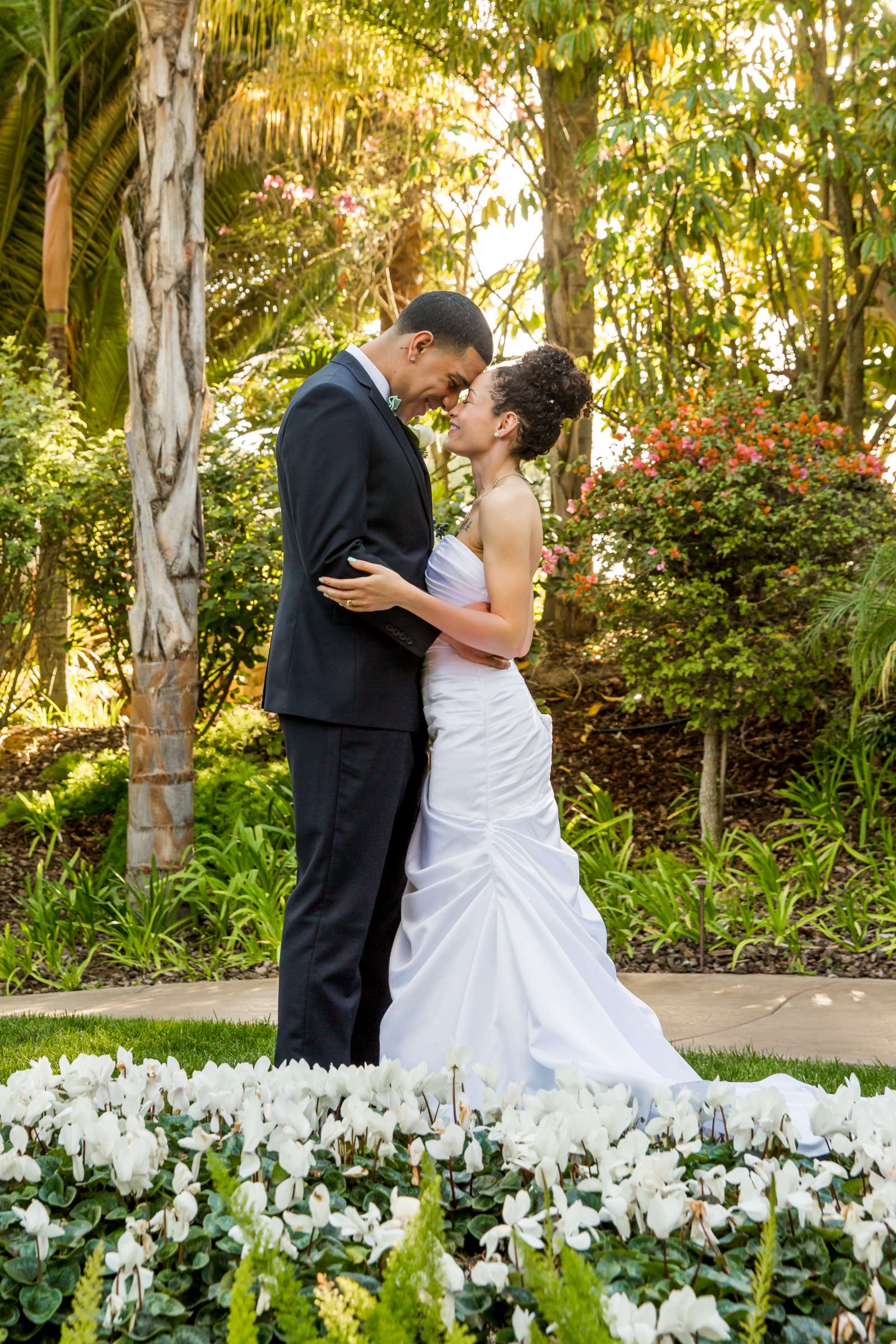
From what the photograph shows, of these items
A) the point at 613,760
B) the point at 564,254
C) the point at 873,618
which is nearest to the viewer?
the point at 873,618

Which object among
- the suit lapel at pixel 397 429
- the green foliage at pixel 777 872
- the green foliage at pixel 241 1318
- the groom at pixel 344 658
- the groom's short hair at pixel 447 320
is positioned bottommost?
the green foliage at pixel 777 872

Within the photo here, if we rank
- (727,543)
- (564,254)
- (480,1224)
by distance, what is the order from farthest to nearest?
(564,254), (727,543), (480,1224)

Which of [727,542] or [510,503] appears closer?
[510,503]

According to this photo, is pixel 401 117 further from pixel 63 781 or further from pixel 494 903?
pixel 494 903

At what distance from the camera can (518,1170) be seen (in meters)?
2.05

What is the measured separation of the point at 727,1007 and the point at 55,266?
26.7ft

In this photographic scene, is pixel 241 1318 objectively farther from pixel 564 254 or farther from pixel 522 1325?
pixel 564 254

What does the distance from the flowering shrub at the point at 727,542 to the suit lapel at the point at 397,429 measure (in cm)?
327

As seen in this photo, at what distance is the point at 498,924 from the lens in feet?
9.61

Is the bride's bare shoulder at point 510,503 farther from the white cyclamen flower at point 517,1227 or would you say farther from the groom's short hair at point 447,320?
the white cyclamen flower at point 517,1227

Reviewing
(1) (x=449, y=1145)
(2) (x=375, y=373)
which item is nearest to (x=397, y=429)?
(2) (x=375, y=373)

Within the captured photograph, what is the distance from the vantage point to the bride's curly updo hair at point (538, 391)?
3127mm

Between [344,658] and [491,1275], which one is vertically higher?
[344,658]

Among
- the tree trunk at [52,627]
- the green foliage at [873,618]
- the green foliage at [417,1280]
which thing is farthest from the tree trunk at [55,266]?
the green foliage at [417,1280]
